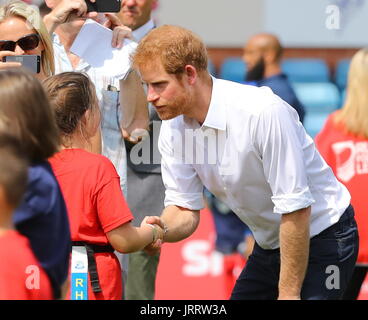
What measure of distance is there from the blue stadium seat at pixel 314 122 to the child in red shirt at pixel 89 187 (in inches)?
250

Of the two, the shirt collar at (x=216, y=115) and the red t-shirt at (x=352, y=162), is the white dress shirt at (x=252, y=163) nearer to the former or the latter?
the shirt collar at (x=216, y=115)

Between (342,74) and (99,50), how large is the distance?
6.36 meters

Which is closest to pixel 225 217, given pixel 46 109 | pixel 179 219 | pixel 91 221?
pixel 179 219

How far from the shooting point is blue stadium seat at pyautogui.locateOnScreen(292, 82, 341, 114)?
32.5 ft

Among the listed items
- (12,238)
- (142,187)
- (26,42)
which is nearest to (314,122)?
(142,187)

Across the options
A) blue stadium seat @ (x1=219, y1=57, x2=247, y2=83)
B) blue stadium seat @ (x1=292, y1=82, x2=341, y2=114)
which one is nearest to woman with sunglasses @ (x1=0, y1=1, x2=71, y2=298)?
blue stadium seat @ (x1=219, y1=57, x2=247, y2=83)

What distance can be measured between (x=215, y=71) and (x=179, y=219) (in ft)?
22.1

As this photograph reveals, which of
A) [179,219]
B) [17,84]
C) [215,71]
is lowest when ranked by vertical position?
[215,71]

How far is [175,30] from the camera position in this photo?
11.7 ft

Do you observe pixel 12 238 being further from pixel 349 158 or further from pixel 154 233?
pixel 349 158

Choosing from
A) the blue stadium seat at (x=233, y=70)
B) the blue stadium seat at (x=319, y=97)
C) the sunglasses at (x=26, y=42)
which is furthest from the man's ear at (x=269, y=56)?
the sunglasses at (x=26, y=42)

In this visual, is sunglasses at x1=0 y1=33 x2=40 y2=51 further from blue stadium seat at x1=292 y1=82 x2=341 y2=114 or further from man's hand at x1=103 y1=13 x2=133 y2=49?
blue stadium seat at x1=292 y1=82 x2=341 y2=114

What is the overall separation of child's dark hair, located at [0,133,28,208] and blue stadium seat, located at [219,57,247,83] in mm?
7603
